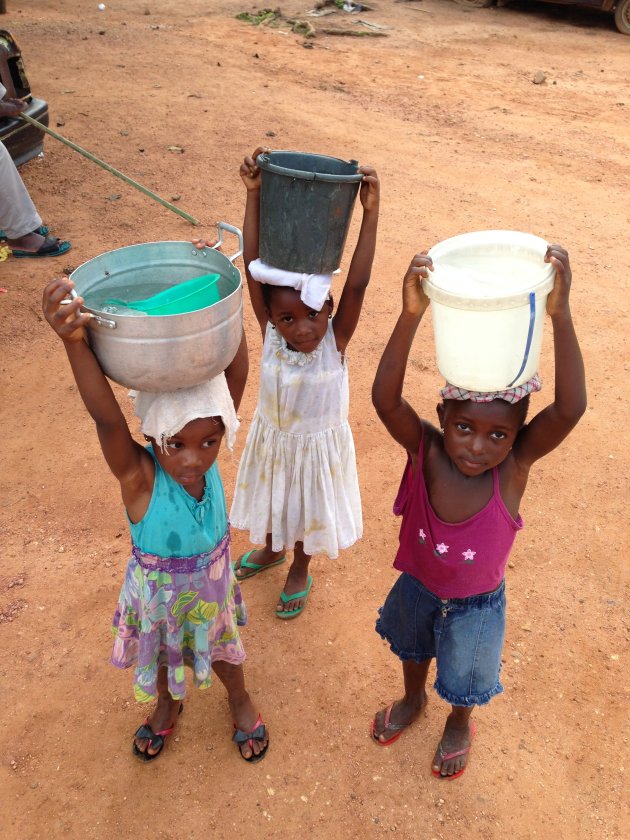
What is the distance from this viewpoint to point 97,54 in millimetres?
9031

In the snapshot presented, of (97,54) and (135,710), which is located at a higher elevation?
(97,54)

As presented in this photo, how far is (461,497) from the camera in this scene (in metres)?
1.83

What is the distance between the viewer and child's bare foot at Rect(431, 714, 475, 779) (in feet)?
7.07

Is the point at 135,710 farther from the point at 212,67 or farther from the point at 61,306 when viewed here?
the point at 212,67

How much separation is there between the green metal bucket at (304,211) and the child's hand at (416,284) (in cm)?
43

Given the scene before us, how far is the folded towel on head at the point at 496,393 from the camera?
165 cm

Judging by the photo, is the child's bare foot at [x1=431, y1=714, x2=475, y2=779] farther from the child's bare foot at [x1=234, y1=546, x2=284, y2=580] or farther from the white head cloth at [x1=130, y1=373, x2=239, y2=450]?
the white head cloth at [x1=130, y1=373, x2=239, y2=450]

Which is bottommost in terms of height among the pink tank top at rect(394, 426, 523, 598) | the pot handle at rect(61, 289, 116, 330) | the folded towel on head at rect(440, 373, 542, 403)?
the pink tank top at rect(394, 426, 523, 598)

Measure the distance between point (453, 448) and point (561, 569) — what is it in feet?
4.59

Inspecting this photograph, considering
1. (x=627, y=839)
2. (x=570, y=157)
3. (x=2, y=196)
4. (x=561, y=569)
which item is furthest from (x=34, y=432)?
(x=570, y=157)

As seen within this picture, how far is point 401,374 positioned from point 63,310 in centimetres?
84

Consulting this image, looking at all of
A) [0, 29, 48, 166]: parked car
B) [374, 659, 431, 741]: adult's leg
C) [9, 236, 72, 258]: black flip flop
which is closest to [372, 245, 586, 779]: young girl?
[374, 659, 431, 741]: adult's leg

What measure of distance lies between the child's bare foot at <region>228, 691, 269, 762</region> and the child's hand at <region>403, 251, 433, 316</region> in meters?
1.36

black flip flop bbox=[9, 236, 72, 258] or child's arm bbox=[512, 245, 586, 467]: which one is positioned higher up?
child's arm bbox=[512, 245, 586, 467]
